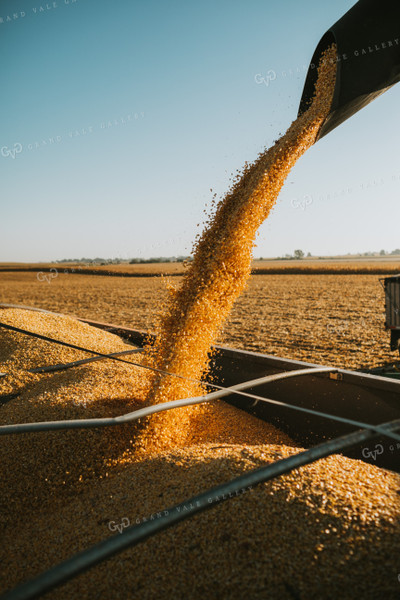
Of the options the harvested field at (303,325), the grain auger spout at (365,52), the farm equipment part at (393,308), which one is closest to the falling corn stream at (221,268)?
the grain auger spout at (365,52)

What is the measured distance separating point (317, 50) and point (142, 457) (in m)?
3.76

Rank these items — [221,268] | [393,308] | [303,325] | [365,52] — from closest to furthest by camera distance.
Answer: [365,52], [221,268], [393,308], [303,325]

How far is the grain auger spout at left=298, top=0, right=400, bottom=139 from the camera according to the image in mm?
2680

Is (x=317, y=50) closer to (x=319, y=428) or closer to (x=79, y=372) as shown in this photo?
(x=319, y=428)

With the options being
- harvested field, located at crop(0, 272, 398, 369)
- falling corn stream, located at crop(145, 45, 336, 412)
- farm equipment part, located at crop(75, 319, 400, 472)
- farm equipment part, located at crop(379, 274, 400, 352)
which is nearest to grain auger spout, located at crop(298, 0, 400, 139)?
falling corn stream, located at crop(145, 45, 336, 412)

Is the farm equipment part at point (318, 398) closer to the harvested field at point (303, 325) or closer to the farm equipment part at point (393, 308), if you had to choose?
the harvested field at point (303, 325)

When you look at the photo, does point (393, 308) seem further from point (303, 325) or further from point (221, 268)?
point (303, 325)

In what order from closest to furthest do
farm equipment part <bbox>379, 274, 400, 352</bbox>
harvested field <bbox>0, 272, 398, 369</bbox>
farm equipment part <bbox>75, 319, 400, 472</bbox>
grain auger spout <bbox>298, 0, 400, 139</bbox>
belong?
farm equipment part <bbox>75, 319, 400, 472</bbox> < grain auger spout <bbox>298, 0, 400, 139</bbox> < farm equipment part <bbox>379, 274, 400, 352</bbox> < harvested field <bbox>0, 272, 398, 369</bbox>

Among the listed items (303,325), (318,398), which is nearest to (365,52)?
(318,398)

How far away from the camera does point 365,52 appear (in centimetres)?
281

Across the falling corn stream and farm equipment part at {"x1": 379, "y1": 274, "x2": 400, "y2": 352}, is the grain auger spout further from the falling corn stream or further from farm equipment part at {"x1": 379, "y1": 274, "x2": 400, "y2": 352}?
farm equipment part at {"x1": 379, "y1": 274, "x2": 400, "y2": 352}

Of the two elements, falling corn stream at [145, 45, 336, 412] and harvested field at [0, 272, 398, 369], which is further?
harvested field at [0, 272, 398, 369]

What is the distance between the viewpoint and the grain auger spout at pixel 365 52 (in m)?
2.68

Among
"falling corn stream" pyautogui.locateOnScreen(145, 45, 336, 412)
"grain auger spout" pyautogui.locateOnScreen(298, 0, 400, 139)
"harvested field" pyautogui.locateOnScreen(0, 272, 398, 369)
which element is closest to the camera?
"grain auger spout" pyautogui.locateOnScreen(298, 0, 400, 139)
